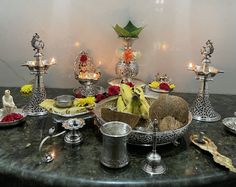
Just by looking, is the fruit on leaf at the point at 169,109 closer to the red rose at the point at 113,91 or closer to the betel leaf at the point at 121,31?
the red rose at the point at 113,91

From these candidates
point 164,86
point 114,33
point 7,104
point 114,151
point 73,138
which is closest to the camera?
point 114,151

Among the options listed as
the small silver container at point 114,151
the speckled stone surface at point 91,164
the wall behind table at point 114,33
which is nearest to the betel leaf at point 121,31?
the wall behind table at point 114,33

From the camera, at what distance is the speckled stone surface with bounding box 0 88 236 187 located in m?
0.61

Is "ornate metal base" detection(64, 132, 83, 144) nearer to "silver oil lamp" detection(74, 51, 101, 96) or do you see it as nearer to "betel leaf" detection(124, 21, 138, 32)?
"silver oil lamp" detection(74, 51, 101, 96)

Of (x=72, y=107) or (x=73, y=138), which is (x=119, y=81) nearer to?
(x=72, y=107)

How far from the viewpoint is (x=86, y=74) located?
1.14m

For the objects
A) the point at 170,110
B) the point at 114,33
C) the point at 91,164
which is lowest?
the point at 91,164

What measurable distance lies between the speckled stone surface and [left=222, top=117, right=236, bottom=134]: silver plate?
2 cm

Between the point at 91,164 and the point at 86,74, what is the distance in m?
0.54

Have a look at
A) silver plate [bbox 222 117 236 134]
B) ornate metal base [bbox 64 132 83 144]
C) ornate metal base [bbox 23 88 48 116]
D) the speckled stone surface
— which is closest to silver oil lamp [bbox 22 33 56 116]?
ornate metal base [bbox 23 88 48 116]

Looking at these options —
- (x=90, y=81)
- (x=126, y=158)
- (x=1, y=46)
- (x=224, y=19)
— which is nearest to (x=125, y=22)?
(x=90, y=81)

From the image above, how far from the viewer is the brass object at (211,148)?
65 centimetres

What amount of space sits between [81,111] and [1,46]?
648mm

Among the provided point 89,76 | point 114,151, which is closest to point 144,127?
point 114,151
